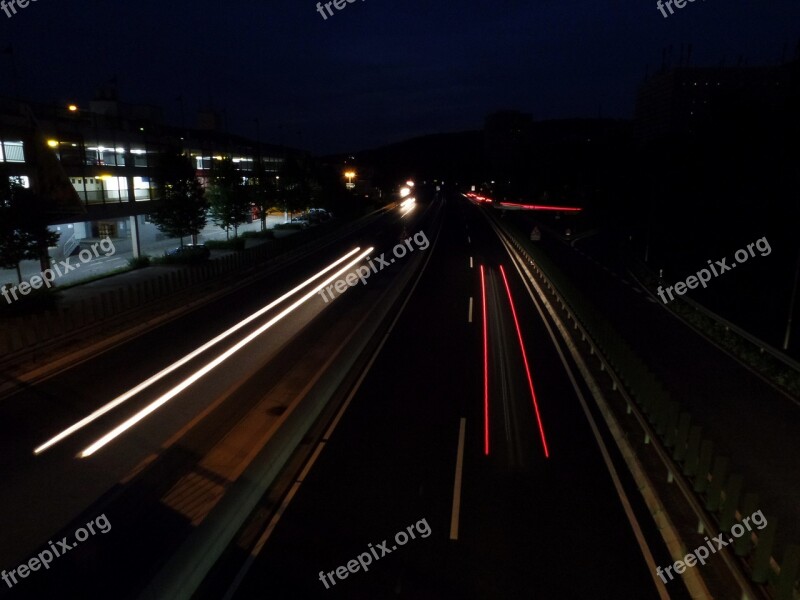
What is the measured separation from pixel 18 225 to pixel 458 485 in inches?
833

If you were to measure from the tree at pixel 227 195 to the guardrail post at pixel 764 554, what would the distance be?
39.4 meters

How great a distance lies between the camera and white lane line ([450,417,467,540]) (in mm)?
8374

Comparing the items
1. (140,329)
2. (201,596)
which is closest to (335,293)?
(140,329)

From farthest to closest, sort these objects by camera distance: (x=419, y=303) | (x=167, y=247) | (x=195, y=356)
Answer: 1. (x=167, y=247)
2. (x=419, y=303)
3. (x=195, y=356)

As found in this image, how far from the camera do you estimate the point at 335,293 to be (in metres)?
25.8

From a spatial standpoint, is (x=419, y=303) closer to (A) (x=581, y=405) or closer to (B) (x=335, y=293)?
(B) (x=335, y=293)

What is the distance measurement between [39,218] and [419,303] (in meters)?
15.9

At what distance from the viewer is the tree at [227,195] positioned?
41.7m

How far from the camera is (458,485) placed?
31.3 ft

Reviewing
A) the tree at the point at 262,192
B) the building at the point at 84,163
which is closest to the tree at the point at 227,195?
the building at the point at 84,163

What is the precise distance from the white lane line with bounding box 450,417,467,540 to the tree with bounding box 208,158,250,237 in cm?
3368

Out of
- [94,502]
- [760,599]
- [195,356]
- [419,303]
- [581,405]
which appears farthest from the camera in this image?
[419,303]

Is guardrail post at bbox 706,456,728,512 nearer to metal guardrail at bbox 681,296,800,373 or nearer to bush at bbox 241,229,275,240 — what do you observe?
metal guardrail at bbox 681,296,800,373

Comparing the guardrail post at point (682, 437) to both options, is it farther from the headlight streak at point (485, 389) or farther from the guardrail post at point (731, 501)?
the headlight streak at point (485, 389)
